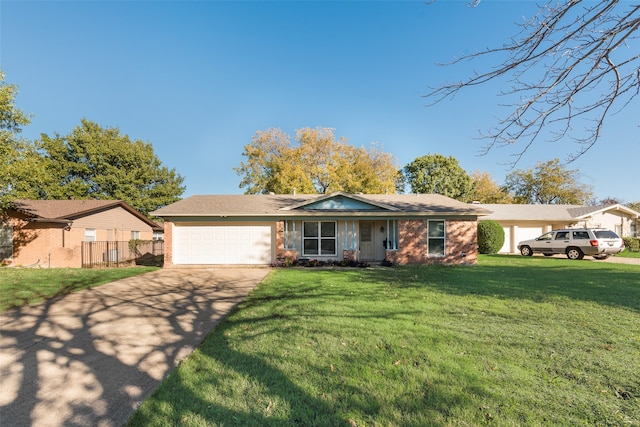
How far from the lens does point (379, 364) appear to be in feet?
12.1

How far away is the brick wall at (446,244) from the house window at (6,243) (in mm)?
21220

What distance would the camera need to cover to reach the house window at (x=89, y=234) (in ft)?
61.0

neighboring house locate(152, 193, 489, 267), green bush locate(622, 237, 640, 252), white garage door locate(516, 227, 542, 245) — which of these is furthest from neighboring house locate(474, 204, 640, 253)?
neighboring house locate(152, 193, 489, 267)

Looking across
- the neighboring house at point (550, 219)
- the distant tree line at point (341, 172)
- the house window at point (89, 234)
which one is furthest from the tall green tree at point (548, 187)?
the house window at point (89, 234)

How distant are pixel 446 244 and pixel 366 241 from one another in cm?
417

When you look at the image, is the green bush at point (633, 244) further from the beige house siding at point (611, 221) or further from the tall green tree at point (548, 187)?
the tall green tree at point (548, 187)

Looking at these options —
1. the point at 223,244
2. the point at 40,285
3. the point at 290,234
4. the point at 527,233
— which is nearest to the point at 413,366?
the point at 40,285

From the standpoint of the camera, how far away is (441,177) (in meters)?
39.6

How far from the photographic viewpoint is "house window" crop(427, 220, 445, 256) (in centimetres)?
1503

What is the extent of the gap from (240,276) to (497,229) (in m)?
17.8

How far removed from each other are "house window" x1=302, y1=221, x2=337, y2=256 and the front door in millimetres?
1924

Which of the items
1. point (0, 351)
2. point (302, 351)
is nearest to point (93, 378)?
point (0, 351)

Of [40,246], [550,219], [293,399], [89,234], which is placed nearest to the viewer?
[293,399]

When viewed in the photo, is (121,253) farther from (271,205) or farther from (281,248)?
(281,248)
